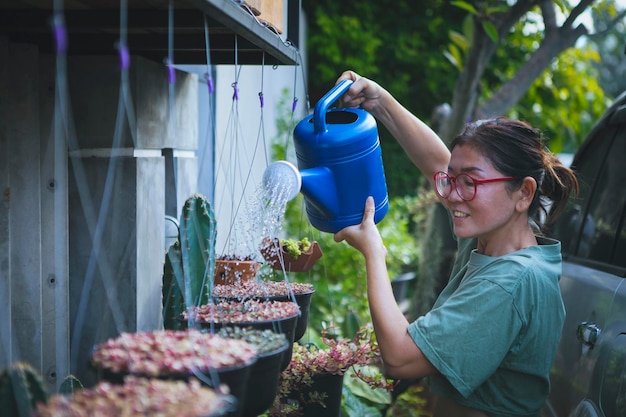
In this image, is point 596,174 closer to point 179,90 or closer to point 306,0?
point 179,90

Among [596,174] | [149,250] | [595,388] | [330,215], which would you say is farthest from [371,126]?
[596,174]

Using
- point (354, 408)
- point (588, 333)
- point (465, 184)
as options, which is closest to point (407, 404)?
point (354, 408)

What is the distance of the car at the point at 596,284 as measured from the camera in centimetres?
233

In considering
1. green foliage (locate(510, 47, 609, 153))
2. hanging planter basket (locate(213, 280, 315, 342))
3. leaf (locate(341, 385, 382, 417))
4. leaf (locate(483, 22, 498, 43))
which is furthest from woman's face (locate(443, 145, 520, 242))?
green foliage (locate(510, 47, 609, 153))

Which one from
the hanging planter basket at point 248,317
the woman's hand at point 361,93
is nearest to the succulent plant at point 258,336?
the hanging planter basket at point 248,317

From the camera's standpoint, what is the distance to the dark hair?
81.0 inches

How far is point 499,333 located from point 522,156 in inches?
20.3

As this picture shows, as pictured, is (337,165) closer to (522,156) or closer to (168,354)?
(522,156)

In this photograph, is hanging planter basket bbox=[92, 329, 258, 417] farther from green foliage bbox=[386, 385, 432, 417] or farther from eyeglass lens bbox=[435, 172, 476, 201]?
green foliage bbox=[386, 385, 432, 417]

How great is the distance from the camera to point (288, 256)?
8.29ft

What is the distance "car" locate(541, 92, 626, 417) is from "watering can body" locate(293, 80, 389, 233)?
28.3 inches

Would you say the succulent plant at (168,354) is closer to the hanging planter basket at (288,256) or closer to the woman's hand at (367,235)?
the woman's hand at (367,235)

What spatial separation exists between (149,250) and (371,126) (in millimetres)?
931

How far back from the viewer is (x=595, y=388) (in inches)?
94.6
